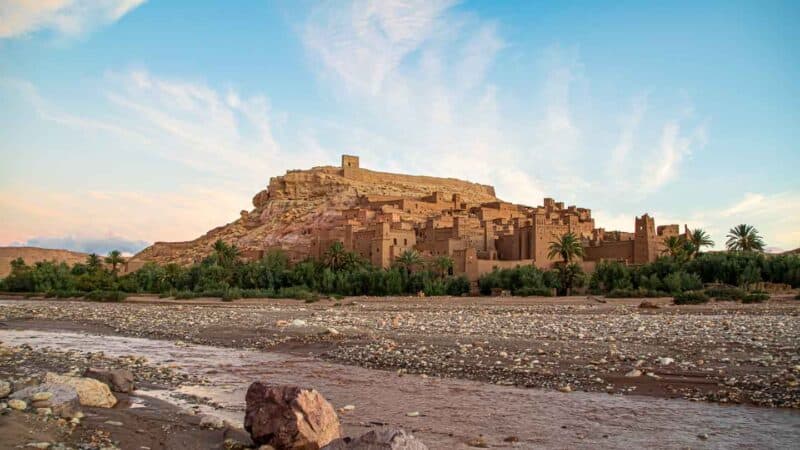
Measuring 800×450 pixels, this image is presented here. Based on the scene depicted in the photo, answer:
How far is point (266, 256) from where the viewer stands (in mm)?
61406

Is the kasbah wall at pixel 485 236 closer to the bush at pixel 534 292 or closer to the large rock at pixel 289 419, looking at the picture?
the bush at pixel 534 292

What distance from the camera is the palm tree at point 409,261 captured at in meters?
50.4

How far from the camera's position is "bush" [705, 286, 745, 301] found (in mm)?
32969

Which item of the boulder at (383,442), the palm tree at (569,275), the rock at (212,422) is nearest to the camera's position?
the boulder at (383,442)

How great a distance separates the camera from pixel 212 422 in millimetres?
7855

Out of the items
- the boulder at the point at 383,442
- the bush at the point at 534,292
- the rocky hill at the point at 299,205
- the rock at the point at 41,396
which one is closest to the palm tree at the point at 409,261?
the bush at the point at 534,292

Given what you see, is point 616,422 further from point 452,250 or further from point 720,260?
point 452,250

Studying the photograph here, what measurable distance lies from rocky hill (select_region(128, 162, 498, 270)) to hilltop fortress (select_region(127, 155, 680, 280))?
0.52 ft

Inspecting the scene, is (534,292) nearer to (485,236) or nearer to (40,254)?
(485,236)

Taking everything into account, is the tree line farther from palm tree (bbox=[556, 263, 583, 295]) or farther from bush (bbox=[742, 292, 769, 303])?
bush (bbox=[742, 292, 769, 303])

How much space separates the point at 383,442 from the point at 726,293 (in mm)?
33851

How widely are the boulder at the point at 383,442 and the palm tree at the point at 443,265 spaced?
43008 millimetres

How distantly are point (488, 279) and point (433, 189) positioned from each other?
1887 inches

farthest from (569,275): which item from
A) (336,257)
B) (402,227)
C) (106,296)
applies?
(106,296)
